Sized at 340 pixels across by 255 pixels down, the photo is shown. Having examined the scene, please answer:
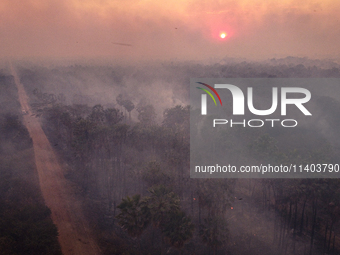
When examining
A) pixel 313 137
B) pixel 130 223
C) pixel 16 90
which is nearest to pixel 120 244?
pixel 130 223

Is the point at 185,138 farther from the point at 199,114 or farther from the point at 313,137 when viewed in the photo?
the point at 313,137
